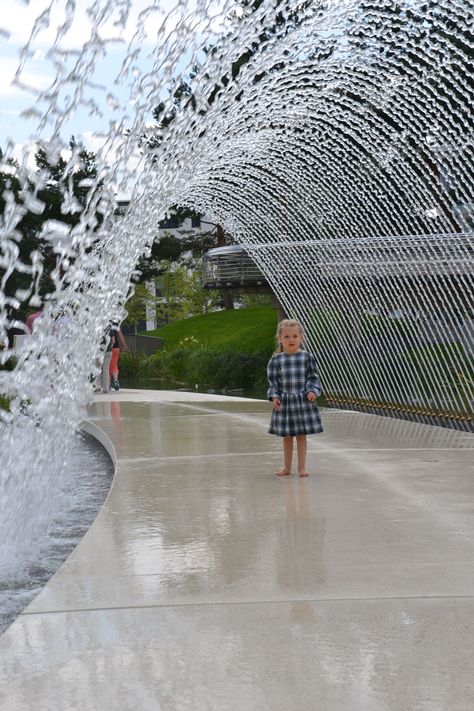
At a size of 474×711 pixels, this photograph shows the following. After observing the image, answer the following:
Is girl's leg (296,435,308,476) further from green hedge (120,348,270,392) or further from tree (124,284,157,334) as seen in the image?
tree (124,284,157,334)

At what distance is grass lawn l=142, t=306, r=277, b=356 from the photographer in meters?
34.8

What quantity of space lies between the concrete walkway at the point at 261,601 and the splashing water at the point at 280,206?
3.08 ft

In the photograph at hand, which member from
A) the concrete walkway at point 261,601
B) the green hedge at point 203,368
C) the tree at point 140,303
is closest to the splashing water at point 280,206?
the concrete walkway at point 261,601

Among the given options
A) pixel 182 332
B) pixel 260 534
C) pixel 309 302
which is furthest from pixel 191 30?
pixel 182 332

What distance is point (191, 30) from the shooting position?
6.96 metres

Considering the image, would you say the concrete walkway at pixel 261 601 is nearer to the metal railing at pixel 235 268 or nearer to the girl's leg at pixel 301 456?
the girl's leg at pixel 301 456

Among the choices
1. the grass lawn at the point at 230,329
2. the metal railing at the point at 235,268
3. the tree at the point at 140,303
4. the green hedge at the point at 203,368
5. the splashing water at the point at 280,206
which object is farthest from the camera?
the tree at the point at 140,303

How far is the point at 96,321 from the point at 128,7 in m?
3.25

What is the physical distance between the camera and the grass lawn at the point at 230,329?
3481cm

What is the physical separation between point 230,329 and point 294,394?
110 feet

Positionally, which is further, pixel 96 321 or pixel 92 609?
pixel 96 321

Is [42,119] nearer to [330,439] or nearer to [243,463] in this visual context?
[243,463]

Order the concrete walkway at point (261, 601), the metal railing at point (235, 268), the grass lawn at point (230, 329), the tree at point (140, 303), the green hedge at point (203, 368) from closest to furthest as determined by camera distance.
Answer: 1. the concrete walkway at point (261, 601)
2. the green hedge at point (203, 368)
3. the metal railing at point (235, 268)
4. the grass lawn at point (230, 329)
5. the tree at point (140, 303)

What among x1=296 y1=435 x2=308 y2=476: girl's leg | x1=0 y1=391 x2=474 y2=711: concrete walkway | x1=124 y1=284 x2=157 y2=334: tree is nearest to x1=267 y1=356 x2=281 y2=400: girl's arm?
x1=296 y1=435 x2=308 y2=476: girl's leg
